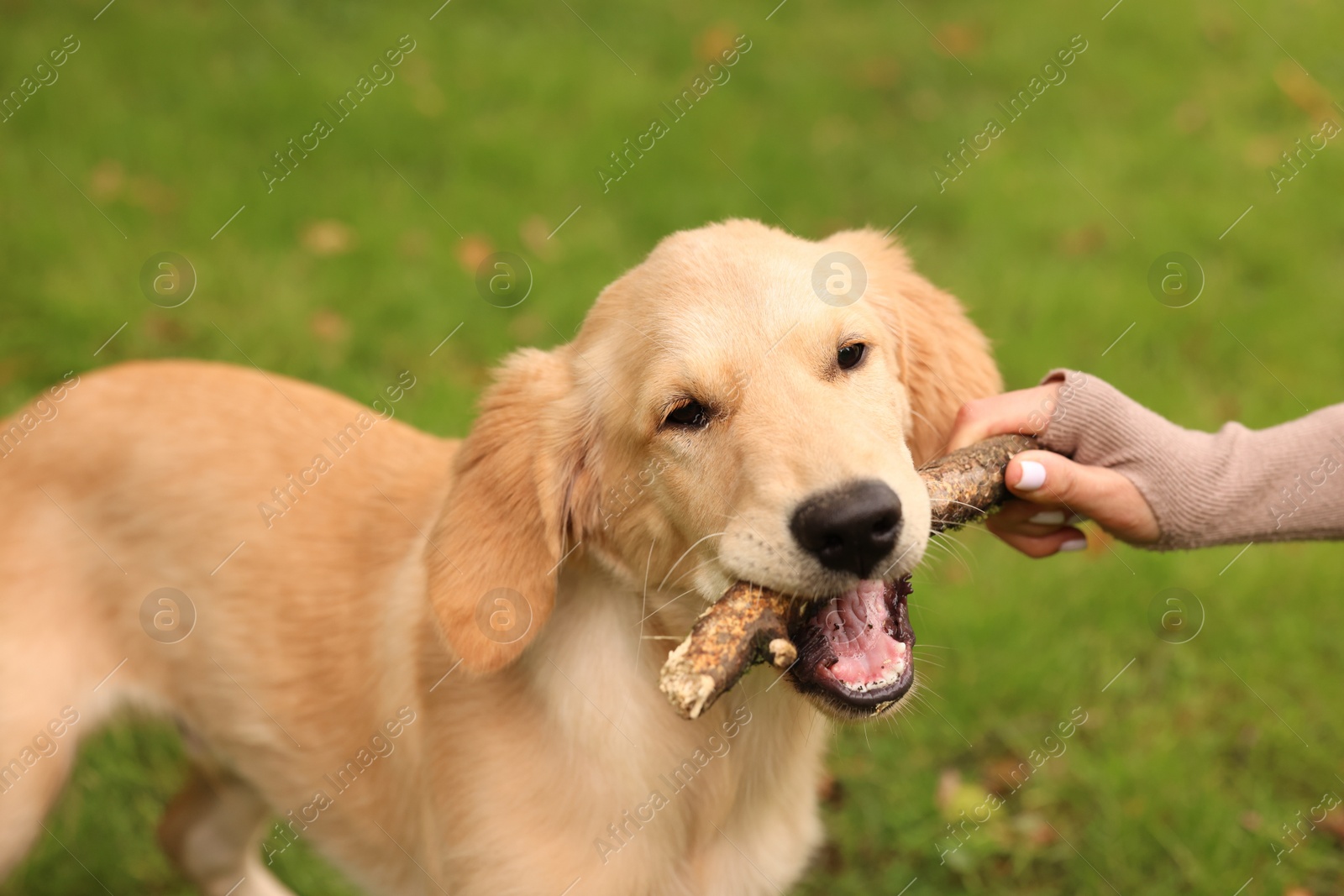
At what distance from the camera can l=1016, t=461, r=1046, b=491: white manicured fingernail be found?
7.98 ft

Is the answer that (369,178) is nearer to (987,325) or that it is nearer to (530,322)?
(530,322)

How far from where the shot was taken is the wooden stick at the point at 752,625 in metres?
1.92

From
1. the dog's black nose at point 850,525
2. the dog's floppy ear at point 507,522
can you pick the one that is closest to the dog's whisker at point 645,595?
the dog's floppy ear at point 507,522

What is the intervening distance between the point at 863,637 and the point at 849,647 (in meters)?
0.04

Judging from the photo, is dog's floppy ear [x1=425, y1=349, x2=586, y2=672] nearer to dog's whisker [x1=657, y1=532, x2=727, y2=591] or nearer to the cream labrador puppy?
the cream labrador puppy

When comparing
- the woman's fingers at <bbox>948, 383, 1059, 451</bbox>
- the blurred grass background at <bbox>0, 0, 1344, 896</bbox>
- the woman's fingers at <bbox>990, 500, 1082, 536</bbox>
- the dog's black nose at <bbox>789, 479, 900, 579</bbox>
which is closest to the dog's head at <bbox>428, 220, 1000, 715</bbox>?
the dog's black nose at <bbox>789, 479, 900, 579</bbox>

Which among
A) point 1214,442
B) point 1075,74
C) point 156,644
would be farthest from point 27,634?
point 1075,74

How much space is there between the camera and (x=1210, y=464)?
2594mm

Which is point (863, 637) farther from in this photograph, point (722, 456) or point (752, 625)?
point (722, 456)

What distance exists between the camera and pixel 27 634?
272 centimetres

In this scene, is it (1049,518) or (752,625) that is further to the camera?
(1049,518)

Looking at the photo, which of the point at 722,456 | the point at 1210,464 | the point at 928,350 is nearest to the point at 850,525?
the point at 722,456

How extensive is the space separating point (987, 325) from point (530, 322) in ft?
7.66

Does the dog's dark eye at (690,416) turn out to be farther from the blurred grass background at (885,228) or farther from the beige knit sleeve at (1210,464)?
the blurred grass background at (885,228)
